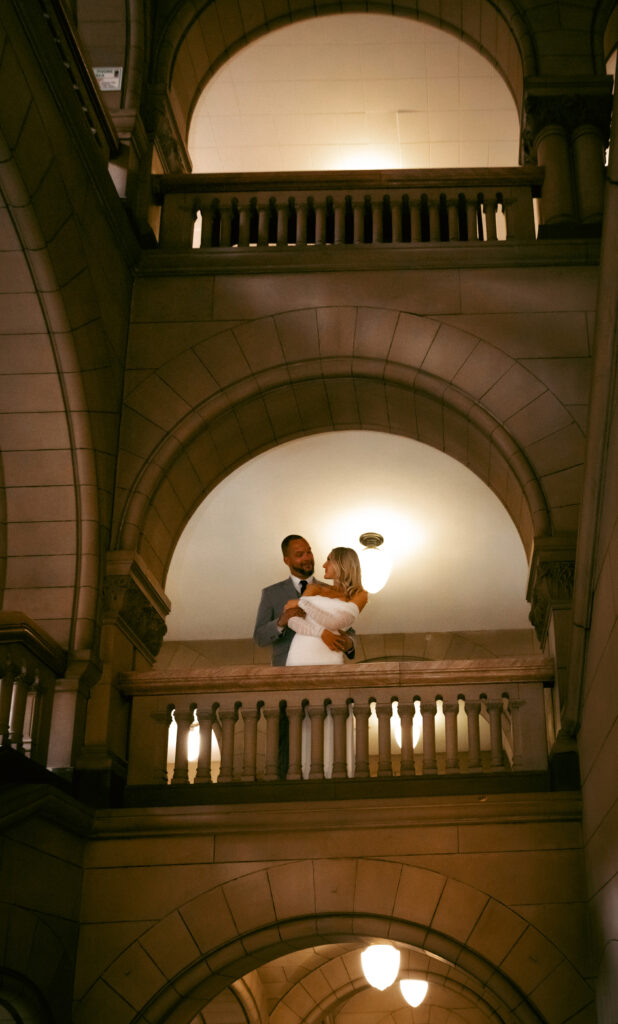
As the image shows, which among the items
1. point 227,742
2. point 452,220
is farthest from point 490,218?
point 227,742

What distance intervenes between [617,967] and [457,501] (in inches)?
233

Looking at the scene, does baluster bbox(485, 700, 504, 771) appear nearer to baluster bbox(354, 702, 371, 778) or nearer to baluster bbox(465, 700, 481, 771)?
baluster bbox(465, 700, 481, 771)

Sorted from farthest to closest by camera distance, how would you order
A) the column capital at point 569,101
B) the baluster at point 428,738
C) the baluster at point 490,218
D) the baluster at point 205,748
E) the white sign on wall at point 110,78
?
the white sign on wall at point 110,78 < the column capital at point 569,101 < the baluster at point 490,218 < the baluster at point 205,748 < the baluster at point 428,738

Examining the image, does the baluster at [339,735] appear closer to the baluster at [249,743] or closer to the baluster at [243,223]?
the baluster at [249,743]

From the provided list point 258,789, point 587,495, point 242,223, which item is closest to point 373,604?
point 242,223

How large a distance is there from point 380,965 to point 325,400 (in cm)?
427

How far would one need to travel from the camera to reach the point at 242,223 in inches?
325

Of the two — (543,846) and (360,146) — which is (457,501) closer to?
(360,146)

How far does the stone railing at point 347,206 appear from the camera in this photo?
8148 millimetres

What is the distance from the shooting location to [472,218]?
26.8 ft

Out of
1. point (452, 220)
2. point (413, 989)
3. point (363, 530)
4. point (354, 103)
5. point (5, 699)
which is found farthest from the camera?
point (363, 530)

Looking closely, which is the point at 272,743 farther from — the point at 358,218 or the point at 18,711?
the point at 358,218

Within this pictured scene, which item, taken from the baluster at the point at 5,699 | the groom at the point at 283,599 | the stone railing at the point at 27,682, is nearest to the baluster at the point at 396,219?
the groom at the point at 283,599

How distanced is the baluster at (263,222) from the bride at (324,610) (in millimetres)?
2584
